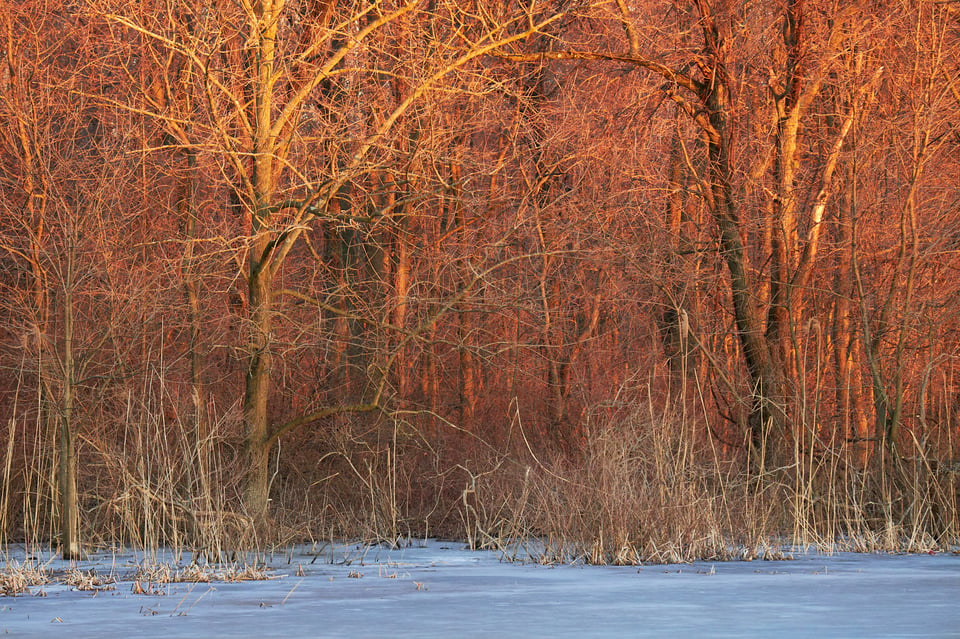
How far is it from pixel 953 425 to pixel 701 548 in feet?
16.5

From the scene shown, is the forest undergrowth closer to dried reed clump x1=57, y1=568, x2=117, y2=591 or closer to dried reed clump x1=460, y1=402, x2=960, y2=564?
dried reed clump x1=460, y1=402, x2=960, y2=564

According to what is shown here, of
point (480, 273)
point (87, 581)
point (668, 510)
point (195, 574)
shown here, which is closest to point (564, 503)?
point (668, 510)

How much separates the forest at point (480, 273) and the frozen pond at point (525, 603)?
1192 millimetres

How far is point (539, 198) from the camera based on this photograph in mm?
19875

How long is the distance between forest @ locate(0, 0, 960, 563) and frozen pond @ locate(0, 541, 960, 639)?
1192mm

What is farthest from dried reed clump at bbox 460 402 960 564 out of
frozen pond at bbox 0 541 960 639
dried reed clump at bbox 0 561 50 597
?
dried reed clump at bbox 0 561 50 597

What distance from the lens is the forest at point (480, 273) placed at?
1366 centimetres

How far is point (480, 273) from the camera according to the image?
14883 millimetres

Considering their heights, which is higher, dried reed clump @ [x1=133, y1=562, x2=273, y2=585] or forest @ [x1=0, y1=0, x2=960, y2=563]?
forest @ [x1=0, y1=0, x2=960, y2=563]

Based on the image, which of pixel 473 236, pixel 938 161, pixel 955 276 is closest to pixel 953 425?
pixel 955 276

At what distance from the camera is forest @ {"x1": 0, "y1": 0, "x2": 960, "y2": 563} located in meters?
13.7

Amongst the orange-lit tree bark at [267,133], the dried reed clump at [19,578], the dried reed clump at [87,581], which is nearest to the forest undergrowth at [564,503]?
the dried reed clump at [19,578]

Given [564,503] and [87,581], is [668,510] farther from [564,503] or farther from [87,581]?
[87,581]

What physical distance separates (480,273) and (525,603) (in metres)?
6.42
